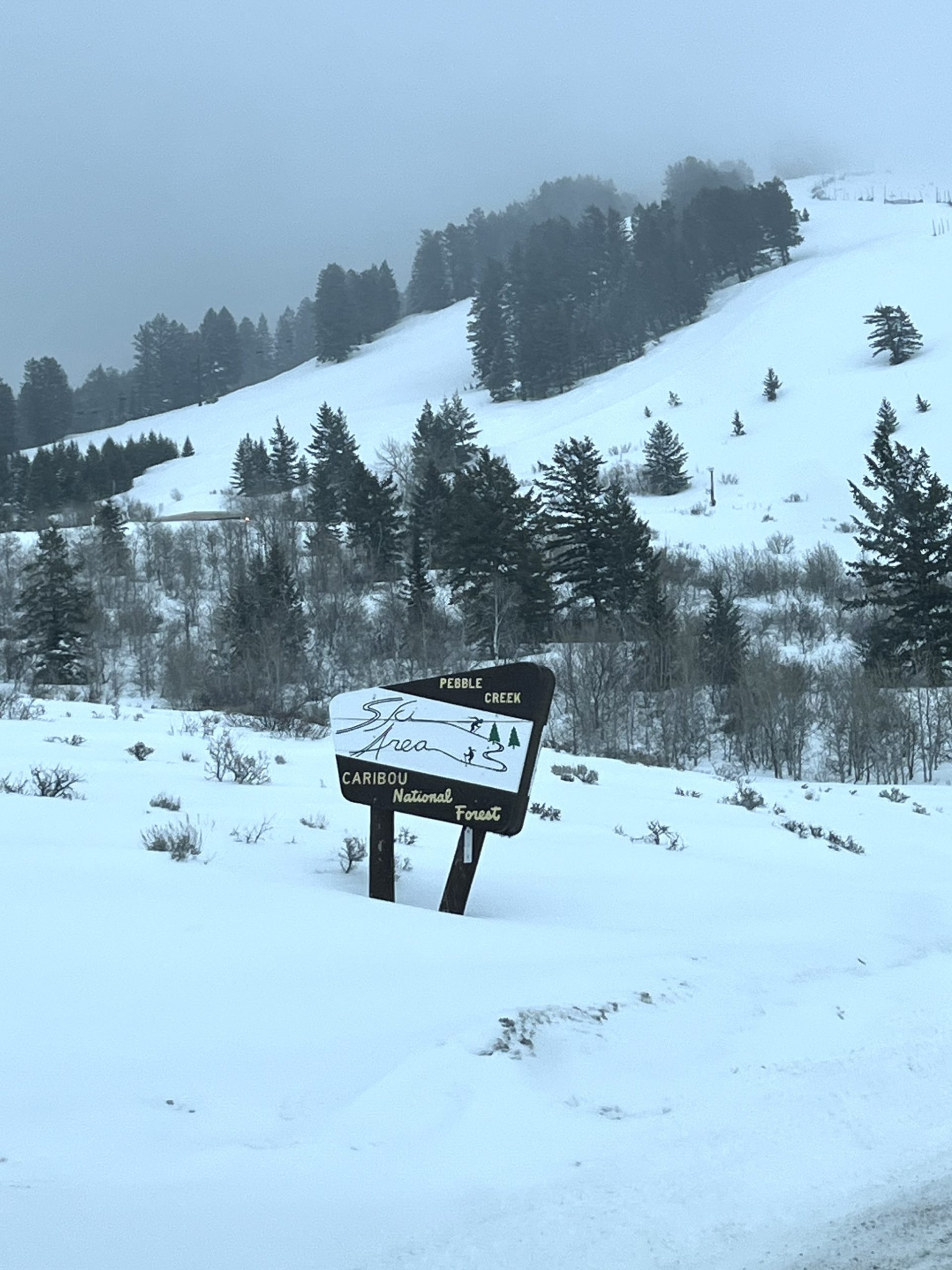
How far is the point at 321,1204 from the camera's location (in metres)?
3.21

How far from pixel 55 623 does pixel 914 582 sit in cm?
3624

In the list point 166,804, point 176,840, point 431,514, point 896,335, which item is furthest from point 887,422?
point 176,840

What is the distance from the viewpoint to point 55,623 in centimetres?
4503

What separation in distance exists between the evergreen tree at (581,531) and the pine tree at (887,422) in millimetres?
19351

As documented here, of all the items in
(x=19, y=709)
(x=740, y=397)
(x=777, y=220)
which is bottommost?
(x=19, y=709)

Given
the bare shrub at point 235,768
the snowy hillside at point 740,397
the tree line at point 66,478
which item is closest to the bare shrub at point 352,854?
the bare shrub at point 235,768

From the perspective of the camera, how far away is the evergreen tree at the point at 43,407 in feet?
378

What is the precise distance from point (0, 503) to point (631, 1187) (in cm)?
9196

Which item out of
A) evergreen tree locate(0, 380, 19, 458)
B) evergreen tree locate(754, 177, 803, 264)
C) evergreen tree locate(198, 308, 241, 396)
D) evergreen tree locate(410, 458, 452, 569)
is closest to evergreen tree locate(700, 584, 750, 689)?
evergreen tree locate(410, 458, 452, 569)

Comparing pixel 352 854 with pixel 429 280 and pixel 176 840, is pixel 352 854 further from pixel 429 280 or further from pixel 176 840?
pixel 429 280

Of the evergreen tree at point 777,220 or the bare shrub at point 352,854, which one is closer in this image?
the bare shrub at point 352,854

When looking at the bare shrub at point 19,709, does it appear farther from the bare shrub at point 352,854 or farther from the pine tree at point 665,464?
the pine tree at point 665,464

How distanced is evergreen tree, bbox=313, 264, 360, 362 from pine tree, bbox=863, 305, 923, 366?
68.8 metres

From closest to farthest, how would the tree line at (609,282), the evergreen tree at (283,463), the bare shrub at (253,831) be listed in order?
the bare shrub at (253,831) → the evergreen tree at (283,463) → the tree line at (609,282)
